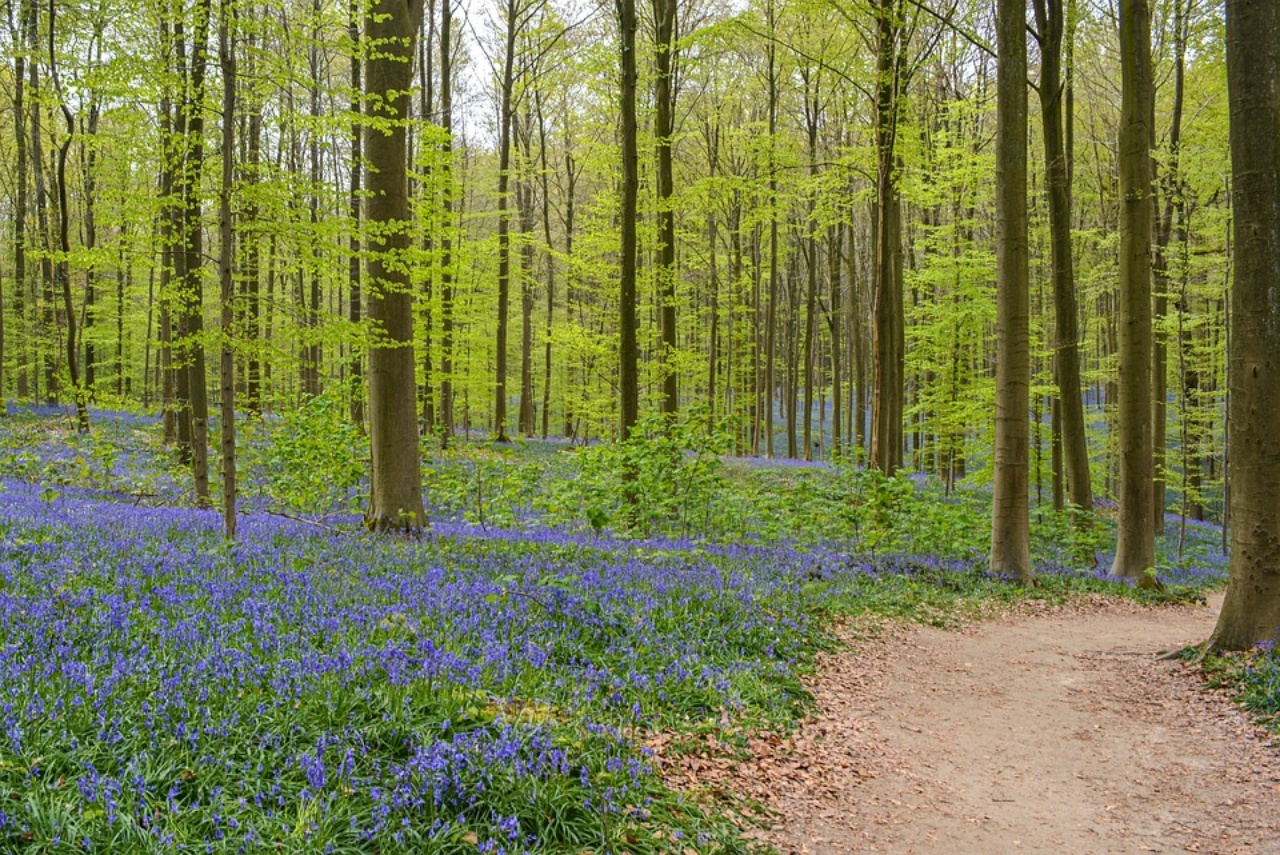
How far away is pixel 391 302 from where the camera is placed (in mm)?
9383

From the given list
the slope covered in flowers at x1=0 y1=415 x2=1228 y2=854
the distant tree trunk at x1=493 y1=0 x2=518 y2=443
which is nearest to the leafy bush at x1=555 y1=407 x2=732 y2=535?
the slope covered in flowers at x1=0 y1=415 x2=1228 y2=854

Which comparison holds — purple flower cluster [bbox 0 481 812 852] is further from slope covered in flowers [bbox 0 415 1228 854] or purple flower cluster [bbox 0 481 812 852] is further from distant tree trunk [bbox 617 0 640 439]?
distant tree trunk [bbox 617 0 640 439]

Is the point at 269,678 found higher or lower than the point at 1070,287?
lower

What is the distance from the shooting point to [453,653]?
14.4 feet

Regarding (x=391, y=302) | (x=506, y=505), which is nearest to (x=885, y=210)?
(x=506, y=505)

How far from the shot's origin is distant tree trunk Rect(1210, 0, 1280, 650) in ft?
21.1

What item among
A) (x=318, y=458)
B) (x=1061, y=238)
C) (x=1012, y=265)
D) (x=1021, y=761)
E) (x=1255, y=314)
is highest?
(x=1061, y=238)

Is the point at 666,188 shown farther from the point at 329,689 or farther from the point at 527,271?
the point at 527,271

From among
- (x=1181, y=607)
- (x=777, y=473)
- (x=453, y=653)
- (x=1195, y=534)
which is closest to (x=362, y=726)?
(x=453, y=653)

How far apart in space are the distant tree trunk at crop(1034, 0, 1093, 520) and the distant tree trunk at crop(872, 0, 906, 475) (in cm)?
236

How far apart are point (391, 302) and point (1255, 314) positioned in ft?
29.8

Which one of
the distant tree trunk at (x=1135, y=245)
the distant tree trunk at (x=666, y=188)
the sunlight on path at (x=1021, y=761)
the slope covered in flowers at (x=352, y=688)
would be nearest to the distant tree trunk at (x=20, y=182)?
the distant tree trunk at (x=666, y=188)

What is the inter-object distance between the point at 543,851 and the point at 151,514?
8.04 meters

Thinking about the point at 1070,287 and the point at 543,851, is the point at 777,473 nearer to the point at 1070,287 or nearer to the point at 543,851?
the point at 1070,287
